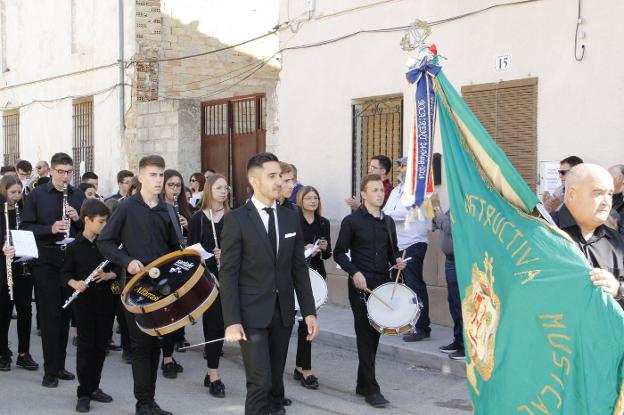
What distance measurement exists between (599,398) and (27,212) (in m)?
6.03

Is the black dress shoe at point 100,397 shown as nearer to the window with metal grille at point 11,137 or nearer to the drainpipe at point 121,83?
the drainpipe at point 121,83

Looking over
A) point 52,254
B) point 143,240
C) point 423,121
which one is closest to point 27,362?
point 52,254

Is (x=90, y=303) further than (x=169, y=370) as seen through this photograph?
No

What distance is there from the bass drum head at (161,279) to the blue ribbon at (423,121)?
1.73 metres

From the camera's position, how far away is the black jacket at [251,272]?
5.76m

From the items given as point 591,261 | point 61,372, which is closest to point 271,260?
point 591,261

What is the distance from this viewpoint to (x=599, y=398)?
4242 millimetres

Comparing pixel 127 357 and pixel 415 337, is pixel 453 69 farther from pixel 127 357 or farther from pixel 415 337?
pixel 127 357

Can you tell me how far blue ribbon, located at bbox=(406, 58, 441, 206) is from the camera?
5.98 meters

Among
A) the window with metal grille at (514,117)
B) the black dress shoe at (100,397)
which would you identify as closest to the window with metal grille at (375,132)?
the window with metal grille at (514,117)

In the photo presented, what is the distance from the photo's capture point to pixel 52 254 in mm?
8484

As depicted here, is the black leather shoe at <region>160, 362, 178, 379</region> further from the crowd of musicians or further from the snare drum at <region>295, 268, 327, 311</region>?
the snare drum at <region>295, 268, 327, 311</region>

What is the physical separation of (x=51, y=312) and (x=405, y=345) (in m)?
3.75

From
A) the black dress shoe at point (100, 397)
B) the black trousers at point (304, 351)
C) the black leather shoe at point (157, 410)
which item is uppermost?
the black trousers at point (304, 351)
